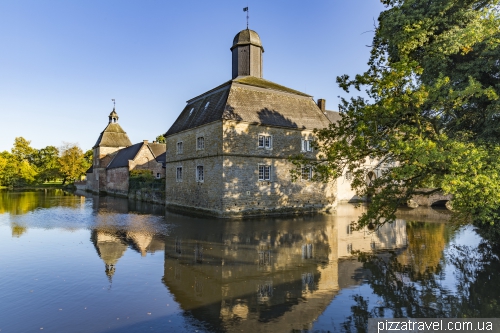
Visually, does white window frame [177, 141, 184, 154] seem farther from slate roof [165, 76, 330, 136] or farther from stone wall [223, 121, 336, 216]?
stone wall [223, 121, 336, 216]

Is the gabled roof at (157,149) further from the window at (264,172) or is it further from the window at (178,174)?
the window at (264,172)

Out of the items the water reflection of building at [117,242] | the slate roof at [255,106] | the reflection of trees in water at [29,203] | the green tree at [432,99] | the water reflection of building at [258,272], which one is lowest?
the water reflection of building at [258,272]

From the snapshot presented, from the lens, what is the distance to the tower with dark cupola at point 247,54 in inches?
1040

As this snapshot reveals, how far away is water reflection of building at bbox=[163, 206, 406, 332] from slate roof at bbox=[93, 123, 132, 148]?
41.0 metres

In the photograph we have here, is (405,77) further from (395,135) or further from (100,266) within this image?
(100,266)

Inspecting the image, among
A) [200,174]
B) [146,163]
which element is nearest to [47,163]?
[146,163]

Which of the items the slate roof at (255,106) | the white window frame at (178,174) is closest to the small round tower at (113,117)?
the slate roof at (255,106)

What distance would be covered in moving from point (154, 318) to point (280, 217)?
16.4m

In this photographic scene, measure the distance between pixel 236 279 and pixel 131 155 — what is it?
3878 centimetres

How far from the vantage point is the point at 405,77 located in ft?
33.1

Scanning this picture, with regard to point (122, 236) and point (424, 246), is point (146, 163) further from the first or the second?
point (424, 246)

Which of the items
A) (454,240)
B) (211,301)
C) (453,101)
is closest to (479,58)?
(453,101)

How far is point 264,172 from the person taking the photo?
23.4 m

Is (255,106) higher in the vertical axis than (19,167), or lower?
higher
